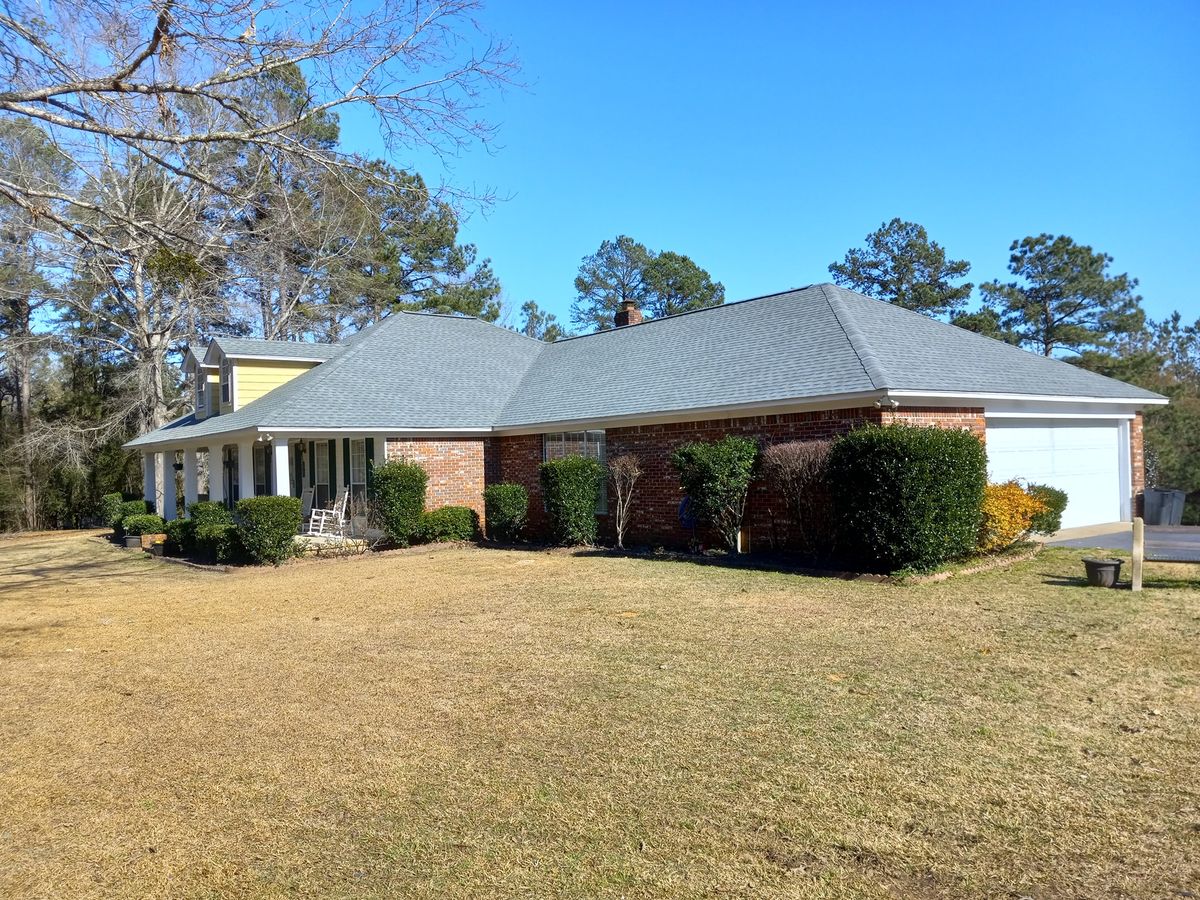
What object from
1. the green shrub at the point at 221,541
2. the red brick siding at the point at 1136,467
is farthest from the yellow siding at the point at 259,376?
the red brick siding at the point at 1136,467

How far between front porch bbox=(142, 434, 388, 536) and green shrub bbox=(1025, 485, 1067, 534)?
1330 centimetres

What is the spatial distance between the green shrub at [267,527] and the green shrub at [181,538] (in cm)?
396

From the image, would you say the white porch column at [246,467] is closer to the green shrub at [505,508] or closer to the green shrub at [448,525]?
the green shrub at [448,525]

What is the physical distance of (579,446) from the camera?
18.2 m

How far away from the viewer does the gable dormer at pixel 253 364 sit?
2216cm

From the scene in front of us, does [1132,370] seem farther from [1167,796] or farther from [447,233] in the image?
[1167,796]

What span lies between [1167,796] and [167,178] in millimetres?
25152

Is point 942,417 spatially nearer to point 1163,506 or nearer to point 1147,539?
point 1147,539

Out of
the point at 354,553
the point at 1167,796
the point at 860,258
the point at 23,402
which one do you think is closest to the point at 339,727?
the point at 1167,796

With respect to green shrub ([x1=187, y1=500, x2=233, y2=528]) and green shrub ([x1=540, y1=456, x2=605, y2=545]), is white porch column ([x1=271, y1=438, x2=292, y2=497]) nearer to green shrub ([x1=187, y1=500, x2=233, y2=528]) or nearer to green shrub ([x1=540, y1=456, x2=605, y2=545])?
green shrub ([x1=187, y1=500, x2=233, y2=528])

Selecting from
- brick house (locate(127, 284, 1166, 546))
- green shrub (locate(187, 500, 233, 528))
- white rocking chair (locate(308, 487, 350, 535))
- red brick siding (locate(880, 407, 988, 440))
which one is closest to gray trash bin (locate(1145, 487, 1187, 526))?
brick house (locate(127, 284, 1166, 546))

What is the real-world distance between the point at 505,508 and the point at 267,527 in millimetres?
4959

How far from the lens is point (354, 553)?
17.4 meters

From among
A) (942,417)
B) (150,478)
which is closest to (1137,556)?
(942,417)
